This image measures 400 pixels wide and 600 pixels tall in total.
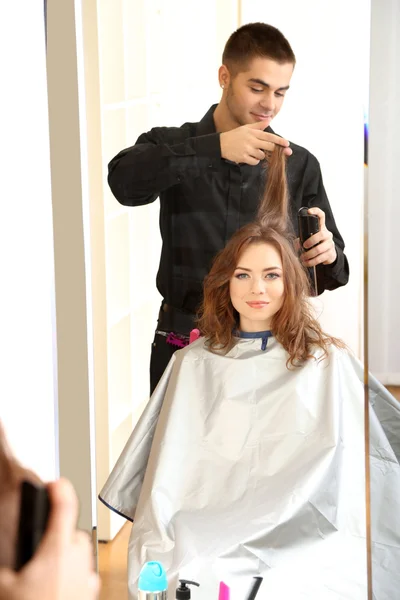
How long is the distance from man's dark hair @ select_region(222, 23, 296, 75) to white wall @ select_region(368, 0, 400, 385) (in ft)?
0.68

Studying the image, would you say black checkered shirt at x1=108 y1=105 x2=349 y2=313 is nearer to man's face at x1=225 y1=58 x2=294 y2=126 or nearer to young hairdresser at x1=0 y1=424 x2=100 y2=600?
man's face at x1=225 y1=58 x2=294 y2=126

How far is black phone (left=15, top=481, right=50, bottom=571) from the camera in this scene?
14.8 inches

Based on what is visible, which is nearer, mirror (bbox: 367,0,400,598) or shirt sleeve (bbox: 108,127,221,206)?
mirror (bbox: 367,0,400,598)

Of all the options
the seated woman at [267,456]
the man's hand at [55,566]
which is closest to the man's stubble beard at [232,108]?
the seated woman at [267,456]

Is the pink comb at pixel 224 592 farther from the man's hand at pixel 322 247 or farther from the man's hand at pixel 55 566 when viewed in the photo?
the man's hand at pixel 55 566

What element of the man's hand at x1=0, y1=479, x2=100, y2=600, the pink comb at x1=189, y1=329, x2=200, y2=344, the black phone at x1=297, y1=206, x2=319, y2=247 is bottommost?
the pink comb at x1=189, y1=329, x2=200, y2=344

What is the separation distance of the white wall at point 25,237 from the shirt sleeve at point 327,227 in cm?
68

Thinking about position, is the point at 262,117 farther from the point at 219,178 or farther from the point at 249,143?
the point at 219,178

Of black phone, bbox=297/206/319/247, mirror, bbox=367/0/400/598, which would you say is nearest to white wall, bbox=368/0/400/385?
mirror, bbox=367/0/400/598

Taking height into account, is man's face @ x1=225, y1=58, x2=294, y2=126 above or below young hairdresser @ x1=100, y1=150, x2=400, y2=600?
above

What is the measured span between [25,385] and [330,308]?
0.83 metres

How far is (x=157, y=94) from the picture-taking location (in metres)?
1.82

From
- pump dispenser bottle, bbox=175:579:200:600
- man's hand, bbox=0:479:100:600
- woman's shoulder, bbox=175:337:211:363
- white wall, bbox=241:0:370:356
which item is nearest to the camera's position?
man's hand, bbox=0:479:100:600

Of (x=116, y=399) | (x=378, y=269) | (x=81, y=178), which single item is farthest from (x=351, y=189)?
(x=116, y=399)
